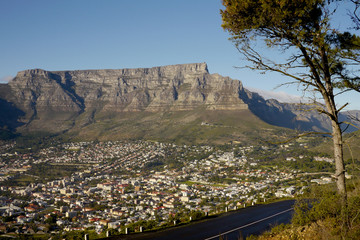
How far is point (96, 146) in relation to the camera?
6821 inches

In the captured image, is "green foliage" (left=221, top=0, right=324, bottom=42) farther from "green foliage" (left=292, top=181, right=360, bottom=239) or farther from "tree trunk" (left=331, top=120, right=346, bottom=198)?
"green foliage" (left=292, top=181, right=360, bottom=239)

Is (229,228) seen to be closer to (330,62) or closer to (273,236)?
(273,236)

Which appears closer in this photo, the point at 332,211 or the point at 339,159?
the point at 339,159

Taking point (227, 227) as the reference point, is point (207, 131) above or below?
below

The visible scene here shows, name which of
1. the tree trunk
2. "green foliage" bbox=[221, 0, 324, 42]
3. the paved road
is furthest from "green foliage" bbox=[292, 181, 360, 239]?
"green foliage" bbox=[221, 0, 324, 42]

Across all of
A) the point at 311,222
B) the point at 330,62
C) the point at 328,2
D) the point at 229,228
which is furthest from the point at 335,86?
the point at 229,228

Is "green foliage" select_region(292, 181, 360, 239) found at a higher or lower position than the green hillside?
higher

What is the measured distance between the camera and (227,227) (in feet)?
54.5

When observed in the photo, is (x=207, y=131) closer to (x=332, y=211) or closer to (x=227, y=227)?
(x=227, y=227)

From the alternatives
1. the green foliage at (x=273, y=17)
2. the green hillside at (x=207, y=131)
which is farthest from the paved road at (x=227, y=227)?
the green hillside at (x=207, y=131)

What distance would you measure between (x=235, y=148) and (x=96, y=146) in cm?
8230

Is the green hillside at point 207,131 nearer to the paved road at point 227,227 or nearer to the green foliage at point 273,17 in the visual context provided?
the paved road at point 227,227

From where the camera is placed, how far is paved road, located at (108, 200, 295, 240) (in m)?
14.5

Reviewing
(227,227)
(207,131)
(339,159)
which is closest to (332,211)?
(339,159)
